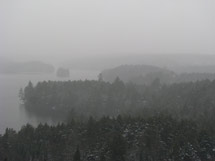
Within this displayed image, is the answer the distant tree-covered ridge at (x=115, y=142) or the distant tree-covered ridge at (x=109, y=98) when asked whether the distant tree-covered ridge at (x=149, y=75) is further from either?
the distant tree-covered ridge at (x=115, y=142)

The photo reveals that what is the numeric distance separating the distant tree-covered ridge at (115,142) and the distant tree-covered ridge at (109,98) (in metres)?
22.3

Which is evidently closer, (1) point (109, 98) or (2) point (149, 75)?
(1) point (109, 98)

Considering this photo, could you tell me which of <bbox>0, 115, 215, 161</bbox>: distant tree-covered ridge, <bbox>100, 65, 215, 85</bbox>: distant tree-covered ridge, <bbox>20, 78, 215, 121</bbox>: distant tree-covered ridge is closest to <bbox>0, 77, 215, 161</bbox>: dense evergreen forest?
<bbox>0, 115, 215, 161</bbox>: distant tree-covered ridge

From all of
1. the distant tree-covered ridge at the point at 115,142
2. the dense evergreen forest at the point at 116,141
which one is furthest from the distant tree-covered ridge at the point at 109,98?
the distant tree-covered ridge at the point at 115,142

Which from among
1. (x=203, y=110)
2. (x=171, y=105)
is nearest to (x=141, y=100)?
(x=171, y=105)

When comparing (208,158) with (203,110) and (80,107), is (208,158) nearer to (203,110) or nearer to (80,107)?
(203,110)

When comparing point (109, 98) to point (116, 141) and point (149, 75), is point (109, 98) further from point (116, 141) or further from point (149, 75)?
point (149, 75)

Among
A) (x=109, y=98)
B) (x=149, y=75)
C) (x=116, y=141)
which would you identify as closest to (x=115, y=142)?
(x=116, y=141)

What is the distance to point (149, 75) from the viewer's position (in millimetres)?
126750

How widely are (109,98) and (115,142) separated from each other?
46312 millimetres

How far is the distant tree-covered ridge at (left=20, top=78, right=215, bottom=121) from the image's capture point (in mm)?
66250

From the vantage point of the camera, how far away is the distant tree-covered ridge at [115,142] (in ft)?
115

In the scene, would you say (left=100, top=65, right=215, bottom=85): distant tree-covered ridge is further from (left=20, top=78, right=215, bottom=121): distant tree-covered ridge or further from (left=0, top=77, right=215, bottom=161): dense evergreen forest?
(left=0, top=77, right=215, bottom=161): dense evergreen forest

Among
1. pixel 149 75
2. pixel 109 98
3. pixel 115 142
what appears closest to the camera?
pixel 115 142
